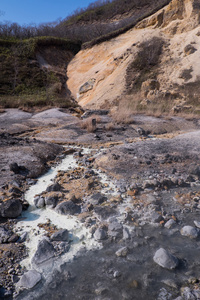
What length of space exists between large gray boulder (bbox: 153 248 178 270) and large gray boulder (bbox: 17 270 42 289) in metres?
1.26

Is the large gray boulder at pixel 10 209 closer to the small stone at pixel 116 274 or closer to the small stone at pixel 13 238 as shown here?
the small stone at pixel 13 238

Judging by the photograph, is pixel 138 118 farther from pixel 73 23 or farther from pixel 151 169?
pixel 73 23

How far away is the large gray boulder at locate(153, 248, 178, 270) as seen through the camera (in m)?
2.34

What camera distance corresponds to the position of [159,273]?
2289mm

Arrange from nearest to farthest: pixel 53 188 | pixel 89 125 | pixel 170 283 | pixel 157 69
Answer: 1. pixel 170 283
2. pixel 53 188
3. pixel 89 125
4. pixel 157 69

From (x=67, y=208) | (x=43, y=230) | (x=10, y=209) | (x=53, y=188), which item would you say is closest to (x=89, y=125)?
(x=53, y=188)

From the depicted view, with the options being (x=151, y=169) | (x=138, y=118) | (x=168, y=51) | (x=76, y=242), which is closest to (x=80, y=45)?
(x=168, y=51)

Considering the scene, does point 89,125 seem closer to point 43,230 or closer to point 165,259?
point 43,230

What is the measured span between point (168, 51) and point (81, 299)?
1722cm

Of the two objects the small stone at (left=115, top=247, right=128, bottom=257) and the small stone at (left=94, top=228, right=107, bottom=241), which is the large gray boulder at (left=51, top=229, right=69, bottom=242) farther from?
the small stone at (left=115, top=247, right=128, bottom=257)

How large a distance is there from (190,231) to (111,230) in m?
1.00

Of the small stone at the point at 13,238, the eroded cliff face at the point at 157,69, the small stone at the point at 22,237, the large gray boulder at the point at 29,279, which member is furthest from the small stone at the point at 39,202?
the eroded cliff face at the point at 157,69

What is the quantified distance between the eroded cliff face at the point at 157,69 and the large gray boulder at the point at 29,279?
39.1ft

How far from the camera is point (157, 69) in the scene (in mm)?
15508
